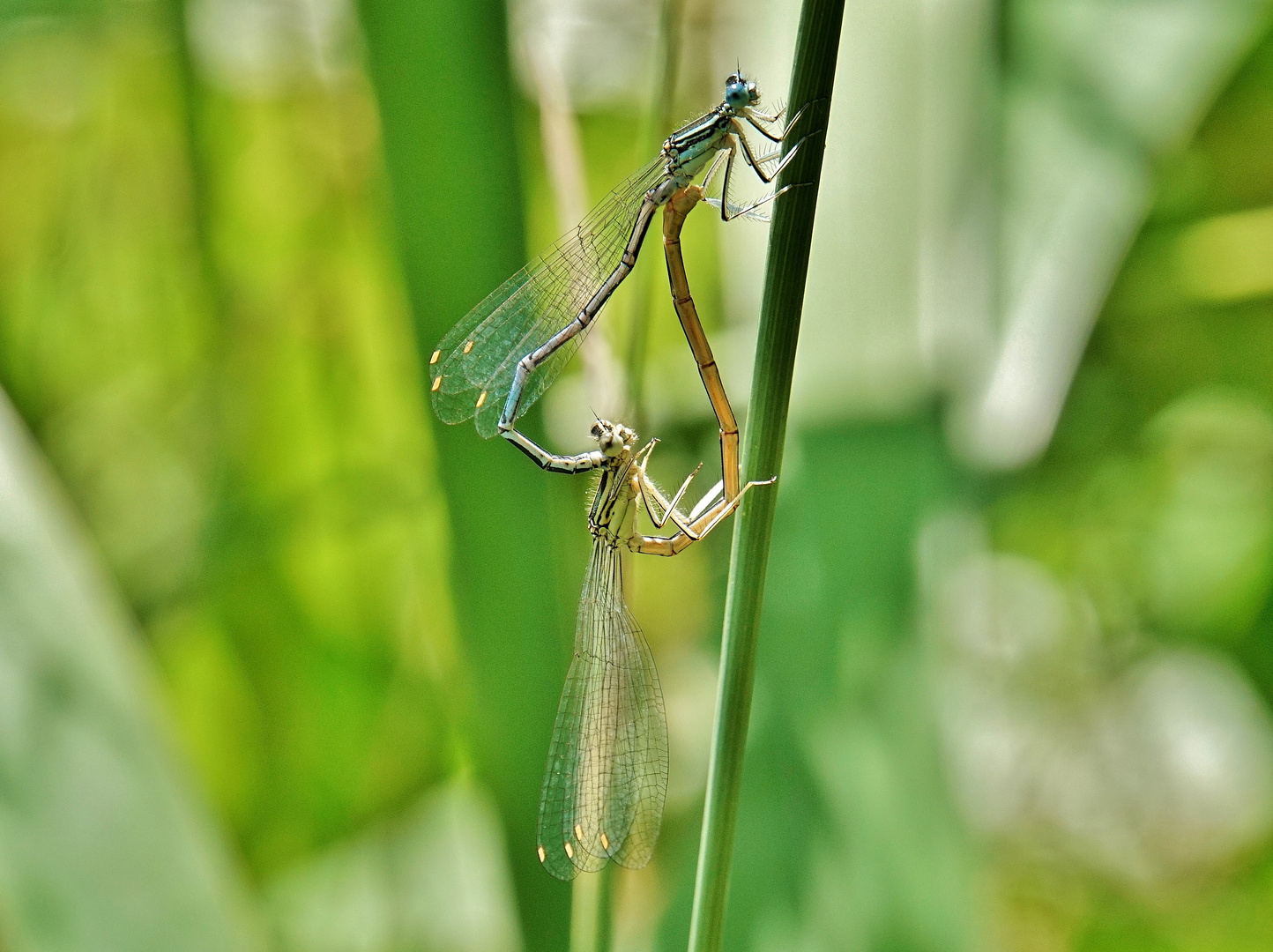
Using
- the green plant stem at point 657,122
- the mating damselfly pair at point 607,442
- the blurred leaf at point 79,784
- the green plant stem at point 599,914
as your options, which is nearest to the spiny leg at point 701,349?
the mating damselfly pair at point 607,442

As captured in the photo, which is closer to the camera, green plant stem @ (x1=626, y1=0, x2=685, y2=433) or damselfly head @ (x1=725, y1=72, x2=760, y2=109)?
green plant stem @ (x1=626, y1=0, x2=685, y2=433)

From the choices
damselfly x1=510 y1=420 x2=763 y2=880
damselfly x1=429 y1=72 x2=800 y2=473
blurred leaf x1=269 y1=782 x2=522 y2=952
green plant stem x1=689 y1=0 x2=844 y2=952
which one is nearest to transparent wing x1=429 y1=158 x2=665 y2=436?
damselfly x1=429 y1=72 x2=800 y2=473

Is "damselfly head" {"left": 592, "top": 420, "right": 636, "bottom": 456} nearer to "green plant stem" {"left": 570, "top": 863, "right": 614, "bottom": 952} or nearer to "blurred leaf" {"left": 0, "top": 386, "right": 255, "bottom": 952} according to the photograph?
"green plant stem" {"left": 570, "top": 863, "right": 614, "bottom": 952}

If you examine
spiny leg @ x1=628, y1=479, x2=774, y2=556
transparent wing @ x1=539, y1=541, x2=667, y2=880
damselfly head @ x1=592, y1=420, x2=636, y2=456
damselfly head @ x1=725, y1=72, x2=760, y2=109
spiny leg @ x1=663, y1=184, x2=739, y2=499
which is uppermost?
damselfly head @ x1=725, y1=72, x2=760, y2=109

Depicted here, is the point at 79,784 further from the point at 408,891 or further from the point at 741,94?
the point at 741,94

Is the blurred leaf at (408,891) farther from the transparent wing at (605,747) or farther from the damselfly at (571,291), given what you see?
the damselfly at (571,291)

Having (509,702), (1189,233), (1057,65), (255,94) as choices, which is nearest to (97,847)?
(509,702)
